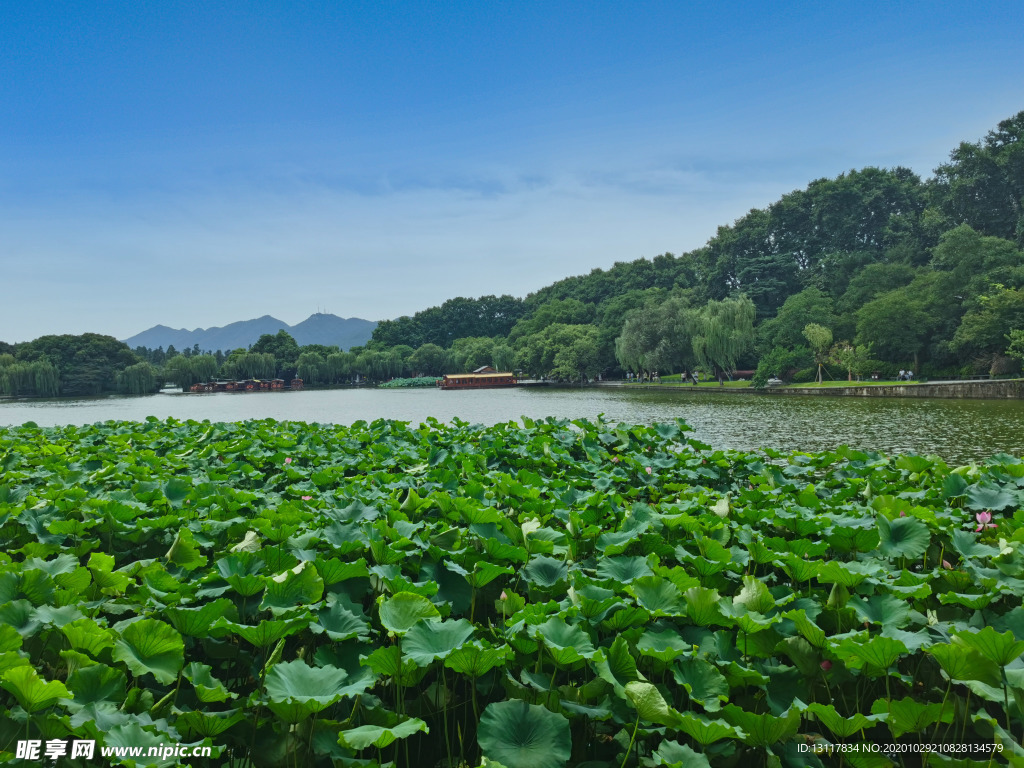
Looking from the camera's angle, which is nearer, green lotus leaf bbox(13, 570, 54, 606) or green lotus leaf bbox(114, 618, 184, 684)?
green lotus leaf bbox(114, 618, 184, 684)

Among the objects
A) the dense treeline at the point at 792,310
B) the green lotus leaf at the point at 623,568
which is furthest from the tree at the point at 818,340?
the green lotus leaf at the point at 623,568

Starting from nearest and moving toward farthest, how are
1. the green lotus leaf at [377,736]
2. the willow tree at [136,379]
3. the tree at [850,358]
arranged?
the green lotus leaf at [377,736]
the tree at [850,358]
the willow tree at [136,379]

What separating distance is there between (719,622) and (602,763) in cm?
49

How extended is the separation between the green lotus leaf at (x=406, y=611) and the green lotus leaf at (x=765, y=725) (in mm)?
771

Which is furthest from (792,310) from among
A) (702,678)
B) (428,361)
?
(428,361)

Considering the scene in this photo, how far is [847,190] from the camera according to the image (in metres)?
57.9

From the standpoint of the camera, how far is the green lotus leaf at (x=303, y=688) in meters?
1.39

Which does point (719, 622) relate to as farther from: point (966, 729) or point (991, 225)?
point (991, 225)

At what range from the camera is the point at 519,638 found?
5.48 feet

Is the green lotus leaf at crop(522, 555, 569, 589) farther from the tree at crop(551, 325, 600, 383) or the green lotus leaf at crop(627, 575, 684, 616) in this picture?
the tree at crop(551, 325, 600, 383)

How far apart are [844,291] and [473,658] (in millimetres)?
56131

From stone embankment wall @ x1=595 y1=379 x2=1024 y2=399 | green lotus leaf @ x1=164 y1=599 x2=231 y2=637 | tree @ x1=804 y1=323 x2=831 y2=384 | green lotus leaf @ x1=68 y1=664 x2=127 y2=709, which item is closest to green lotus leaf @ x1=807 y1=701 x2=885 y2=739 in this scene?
green lotus leaf @ x1=164 y1=599 x2=231 y2=637

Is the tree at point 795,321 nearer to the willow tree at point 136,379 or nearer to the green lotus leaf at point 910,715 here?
the green lotus leaf at point 910,715

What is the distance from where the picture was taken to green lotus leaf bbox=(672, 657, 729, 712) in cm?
156
